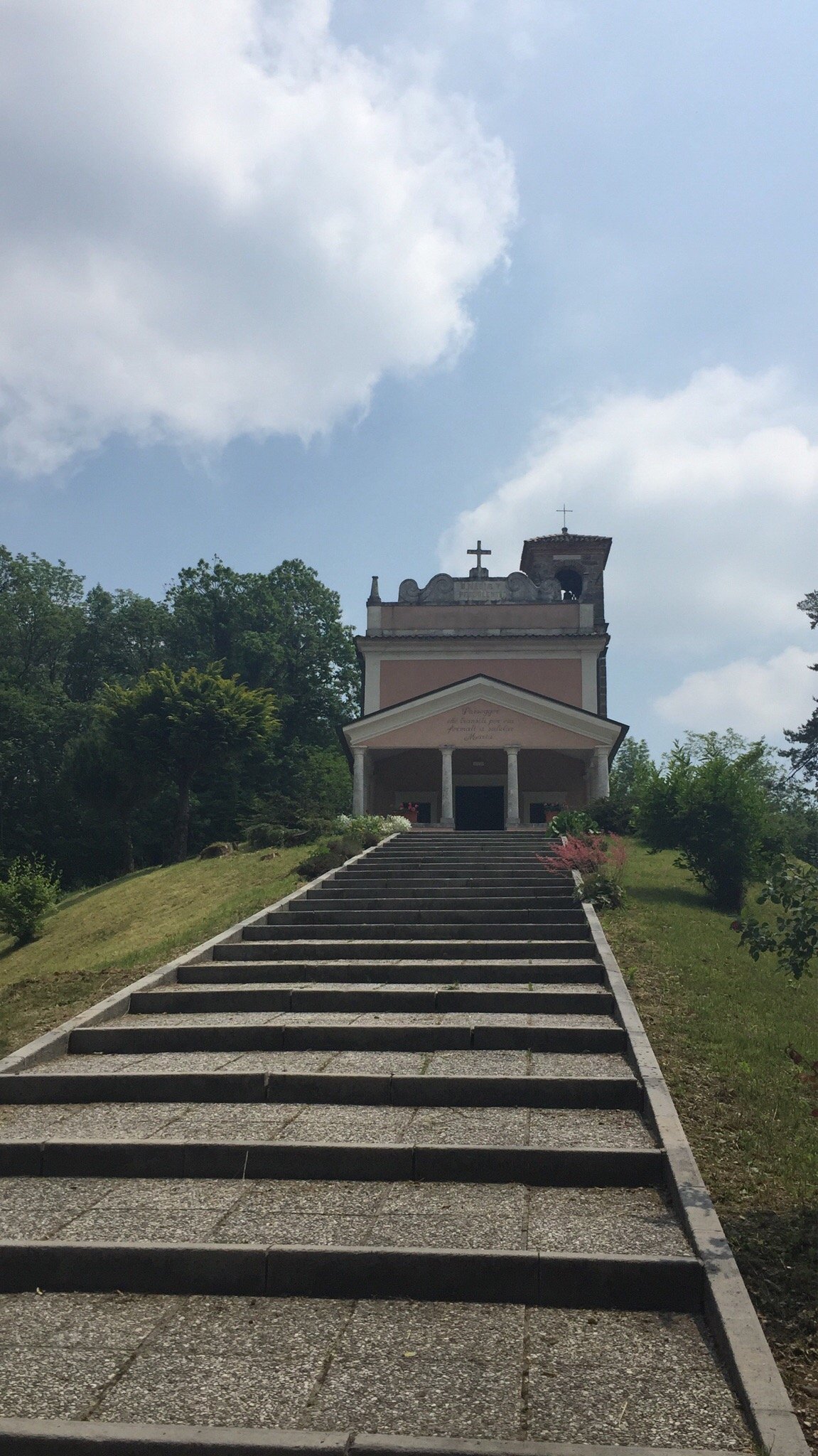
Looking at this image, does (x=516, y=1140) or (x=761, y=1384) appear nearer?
(x=761, y=1384)

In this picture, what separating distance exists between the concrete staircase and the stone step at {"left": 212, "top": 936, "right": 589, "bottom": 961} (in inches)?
67.0

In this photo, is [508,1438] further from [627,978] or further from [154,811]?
[154,811]

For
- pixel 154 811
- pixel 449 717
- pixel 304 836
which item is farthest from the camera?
pixel 154 811

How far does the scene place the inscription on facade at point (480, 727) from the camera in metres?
28.7

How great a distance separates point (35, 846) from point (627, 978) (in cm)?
3762

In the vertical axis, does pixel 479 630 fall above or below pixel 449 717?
above

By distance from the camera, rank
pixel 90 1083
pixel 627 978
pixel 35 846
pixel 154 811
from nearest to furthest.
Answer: pixel 90 1083 < pixel 627 978 < pixel 154 811 < pixel 35 846

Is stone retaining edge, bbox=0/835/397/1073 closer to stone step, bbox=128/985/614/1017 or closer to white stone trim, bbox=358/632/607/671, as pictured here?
stone step, bbox=128/985/614/1017

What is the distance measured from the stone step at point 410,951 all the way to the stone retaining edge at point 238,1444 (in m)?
7.77

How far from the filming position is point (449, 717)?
1139 inches

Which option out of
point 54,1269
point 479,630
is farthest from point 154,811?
point 54,1269

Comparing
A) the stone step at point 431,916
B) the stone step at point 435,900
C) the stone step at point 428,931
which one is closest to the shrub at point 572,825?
the stone step at point 435,900

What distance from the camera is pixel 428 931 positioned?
12.8 metres

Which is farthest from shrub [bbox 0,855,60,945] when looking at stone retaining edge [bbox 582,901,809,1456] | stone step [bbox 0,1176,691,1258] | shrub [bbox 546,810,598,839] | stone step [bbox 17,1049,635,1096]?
stone retaining edge [bbox 582,901,809,1456]
